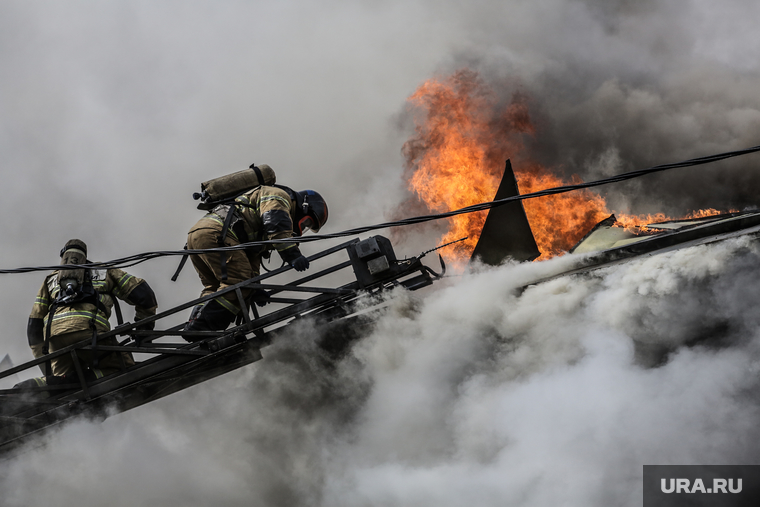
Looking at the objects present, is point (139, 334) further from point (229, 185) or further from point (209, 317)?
point (229, 185)

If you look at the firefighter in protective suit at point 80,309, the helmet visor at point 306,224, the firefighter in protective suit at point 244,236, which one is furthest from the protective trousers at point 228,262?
the firefighter in protective suit at point 80,309

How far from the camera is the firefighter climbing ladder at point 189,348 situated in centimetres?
652

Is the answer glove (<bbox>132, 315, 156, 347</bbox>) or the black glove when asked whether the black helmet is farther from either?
glove (<bbox>132, 315, 156, 347</bbox>)

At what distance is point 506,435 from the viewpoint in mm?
7297

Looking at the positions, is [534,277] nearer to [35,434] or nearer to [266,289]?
[266,289]

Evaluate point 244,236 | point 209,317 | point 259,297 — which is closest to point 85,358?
point 209,317

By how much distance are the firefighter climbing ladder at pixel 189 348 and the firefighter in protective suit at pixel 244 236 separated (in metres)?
0.17

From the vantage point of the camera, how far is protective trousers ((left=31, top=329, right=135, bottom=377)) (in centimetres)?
670

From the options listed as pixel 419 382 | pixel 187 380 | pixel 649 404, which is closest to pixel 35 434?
pixel 187 380

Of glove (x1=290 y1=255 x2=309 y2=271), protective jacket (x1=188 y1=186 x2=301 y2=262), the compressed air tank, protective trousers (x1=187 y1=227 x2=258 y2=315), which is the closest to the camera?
glove (x1=290 y1=255 x2=309 y2=271)

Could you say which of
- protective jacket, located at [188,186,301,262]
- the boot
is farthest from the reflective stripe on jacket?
protective jacket, located at [188,186,301,262]

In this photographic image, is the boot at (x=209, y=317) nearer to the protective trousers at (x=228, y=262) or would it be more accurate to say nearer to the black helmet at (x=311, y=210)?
the protective trousers at (x=228, y=262)

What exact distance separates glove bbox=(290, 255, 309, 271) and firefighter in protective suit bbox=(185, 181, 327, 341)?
0.05 feet

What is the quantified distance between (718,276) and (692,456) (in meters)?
2.04
